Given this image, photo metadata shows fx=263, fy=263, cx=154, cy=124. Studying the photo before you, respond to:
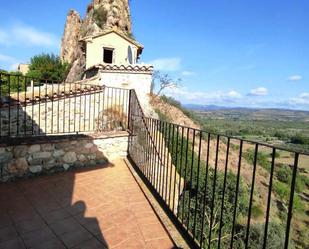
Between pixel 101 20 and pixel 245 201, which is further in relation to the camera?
pixel 101 20

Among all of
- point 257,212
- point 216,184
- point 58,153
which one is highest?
point 58,153

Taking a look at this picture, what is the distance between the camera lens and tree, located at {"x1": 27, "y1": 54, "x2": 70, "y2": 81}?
1005 inches

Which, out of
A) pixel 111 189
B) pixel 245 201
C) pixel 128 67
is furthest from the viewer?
pixel 245 201

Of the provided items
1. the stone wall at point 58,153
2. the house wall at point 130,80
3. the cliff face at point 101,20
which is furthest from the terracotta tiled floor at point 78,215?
the cliff face at point 101,20

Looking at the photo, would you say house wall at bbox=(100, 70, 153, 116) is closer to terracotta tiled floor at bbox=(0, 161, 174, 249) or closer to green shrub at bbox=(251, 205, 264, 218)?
terracotta tiled floor at bbox=(0, 161, 174, 249)

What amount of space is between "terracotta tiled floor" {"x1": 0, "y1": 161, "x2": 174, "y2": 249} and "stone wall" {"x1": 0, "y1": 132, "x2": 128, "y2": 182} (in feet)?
0.90

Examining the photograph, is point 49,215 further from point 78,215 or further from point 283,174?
point 283,174

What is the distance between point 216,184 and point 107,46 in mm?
12309

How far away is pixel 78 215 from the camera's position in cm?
354

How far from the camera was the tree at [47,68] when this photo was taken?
1005 inches

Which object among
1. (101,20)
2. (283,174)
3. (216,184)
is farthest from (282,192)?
(101,20)

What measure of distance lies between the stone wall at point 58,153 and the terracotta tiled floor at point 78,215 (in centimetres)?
27

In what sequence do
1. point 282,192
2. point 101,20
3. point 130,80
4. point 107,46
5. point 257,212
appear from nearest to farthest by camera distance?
1. point 130,80
2. point 257,212
3. point 107,46
4. point 101,20
5. point 282,192

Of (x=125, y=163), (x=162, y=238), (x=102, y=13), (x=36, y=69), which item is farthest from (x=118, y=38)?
(x=162, y=238)
